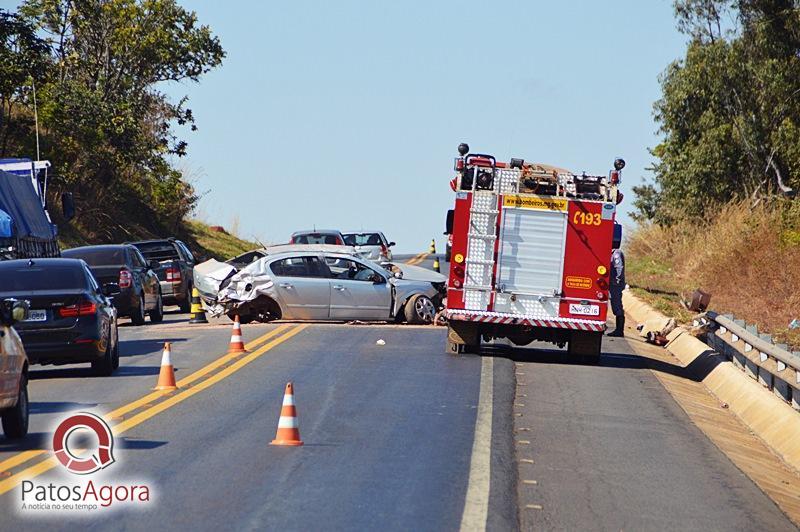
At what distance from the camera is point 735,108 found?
51594mm

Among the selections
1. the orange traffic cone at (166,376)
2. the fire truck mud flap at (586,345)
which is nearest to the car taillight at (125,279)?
the fire truck mud flap at (586,345)

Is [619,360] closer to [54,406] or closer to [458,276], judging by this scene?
[458,276]

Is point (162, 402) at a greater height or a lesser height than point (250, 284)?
lesser

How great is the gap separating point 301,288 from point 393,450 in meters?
13.6

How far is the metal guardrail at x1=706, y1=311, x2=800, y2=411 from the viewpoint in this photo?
16.1 metres

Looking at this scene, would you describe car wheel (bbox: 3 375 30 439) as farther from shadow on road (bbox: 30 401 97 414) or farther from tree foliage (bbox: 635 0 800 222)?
tree foliage (bbox: 635 0 800 222)

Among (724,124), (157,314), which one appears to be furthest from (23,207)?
(724,124)

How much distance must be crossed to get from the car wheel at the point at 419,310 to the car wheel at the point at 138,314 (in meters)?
5.40

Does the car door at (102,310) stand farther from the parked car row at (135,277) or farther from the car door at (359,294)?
the car door at (359,294)

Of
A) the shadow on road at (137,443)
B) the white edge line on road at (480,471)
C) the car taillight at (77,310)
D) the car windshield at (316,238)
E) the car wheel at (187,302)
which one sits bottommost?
the car wheel at (187,302)

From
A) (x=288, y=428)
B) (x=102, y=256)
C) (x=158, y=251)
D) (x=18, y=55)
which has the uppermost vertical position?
(x=18, y=55)

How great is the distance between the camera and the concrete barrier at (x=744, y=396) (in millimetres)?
14250

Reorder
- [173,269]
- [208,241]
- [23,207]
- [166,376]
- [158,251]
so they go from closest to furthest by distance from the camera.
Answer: [166,376] < [23,207] < [173,269] < [158,251] < [208,241]

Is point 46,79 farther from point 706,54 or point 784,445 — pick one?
point 784,445
